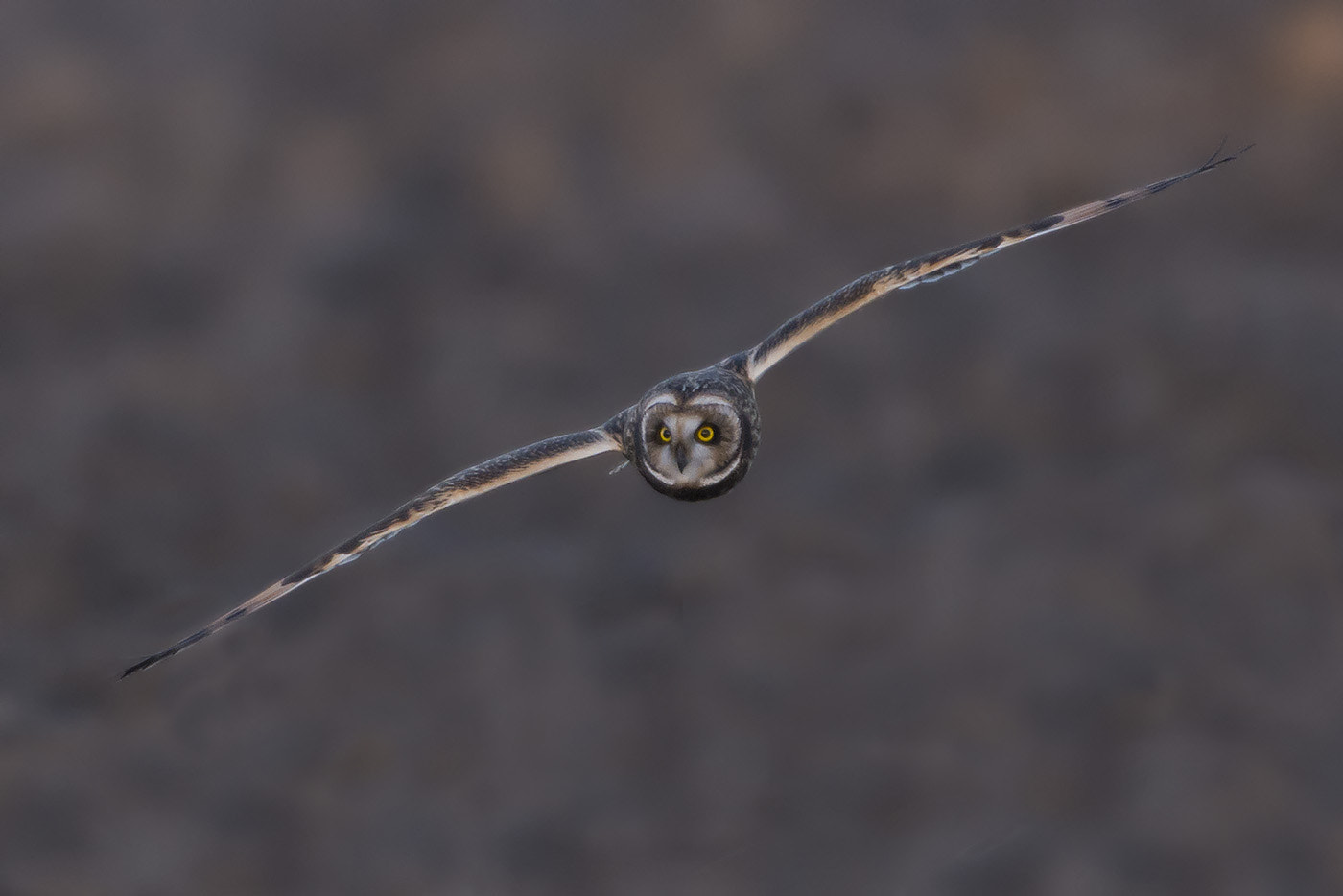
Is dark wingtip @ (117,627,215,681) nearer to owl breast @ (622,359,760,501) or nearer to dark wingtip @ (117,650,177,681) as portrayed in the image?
dark wingtip @ (117,650,177,681)

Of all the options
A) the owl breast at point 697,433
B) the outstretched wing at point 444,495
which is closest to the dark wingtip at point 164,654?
the outstretched wing at point 444,495

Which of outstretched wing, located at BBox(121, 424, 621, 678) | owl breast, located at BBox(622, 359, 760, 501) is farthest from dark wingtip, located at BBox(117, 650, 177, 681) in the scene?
owl breast, located at BBox(622, 359, 760, 501)

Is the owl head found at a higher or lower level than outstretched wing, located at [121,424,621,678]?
lower

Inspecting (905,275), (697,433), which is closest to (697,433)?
(697,433)

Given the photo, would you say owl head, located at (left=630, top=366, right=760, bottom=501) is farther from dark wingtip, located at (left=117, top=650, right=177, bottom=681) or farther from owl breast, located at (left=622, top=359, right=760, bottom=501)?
dark wingtip, located at (left=117, top=650, right=177, bottom=681)

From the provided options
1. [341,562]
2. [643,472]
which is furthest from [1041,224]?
[341,562]

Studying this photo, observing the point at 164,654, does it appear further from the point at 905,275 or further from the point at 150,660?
the point at 905,275
